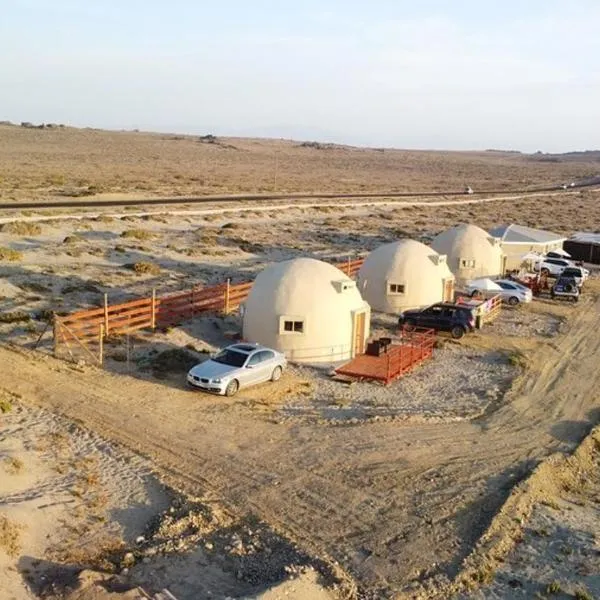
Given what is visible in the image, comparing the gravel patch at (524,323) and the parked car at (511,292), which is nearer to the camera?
the gravel patch at (524,323)

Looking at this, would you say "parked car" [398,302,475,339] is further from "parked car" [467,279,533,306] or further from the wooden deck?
"parked car" [467,279,533,306]

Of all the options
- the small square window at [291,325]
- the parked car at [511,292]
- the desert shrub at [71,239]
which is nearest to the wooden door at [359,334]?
the small square window at [291,325]

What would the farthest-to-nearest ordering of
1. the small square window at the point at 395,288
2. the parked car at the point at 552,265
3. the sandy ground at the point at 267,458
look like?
1. the parked car at the point at 552,265
2. the small square window at the point at 395,288
3. the sandy ground at the point at 267,458

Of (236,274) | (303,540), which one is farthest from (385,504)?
(236,274)

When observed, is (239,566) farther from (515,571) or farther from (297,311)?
(297,311)

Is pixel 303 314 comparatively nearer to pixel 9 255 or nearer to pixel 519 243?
pixel 9 255

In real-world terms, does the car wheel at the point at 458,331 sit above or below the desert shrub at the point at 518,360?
above

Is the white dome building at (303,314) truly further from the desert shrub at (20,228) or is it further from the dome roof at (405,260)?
the desert shrub at (20,228)

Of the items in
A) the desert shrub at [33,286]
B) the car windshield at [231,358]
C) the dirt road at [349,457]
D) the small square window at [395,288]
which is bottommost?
the dirt road at [349,457]
